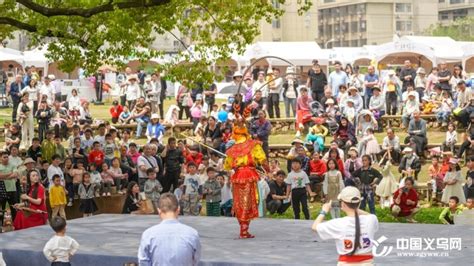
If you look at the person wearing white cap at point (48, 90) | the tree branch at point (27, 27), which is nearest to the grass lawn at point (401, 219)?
the tree branch at point (27, 27)

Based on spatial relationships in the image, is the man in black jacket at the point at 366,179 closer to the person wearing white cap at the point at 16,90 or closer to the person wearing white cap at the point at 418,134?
the person wearing white cap at the point at 418,134

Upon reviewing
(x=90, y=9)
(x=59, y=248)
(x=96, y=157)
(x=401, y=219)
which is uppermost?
(x=90, y=9)

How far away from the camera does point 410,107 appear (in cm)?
3142

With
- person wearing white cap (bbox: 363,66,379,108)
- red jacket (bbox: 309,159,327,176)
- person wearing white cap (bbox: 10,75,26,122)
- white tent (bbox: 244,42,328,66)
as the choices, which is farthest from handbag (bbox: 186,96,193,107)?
white tent (bbox: 244,42,328,66)

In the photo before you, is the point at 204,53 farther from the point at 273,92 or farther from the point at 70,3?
the point at 273,92

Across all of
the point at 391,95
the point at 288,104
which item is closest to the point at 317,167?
the point at 391,95

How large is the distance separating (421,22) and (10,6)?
109897 mm

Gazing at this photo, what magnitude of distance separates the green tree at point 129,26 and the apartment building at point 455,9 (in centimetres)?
12144

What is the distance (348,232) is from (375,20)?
11797 cm

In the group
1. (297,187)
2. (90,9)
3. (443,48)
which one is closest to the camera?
(90,9)

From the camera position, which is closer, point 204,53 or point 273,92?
point 204,53

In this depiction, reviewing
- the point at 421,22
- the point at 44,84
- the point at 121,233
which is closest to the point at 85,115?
the point at 44,84

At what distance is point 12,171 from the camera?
23.2 m

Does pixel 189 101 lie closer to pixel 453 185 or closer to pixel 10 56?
pixel 10 56
